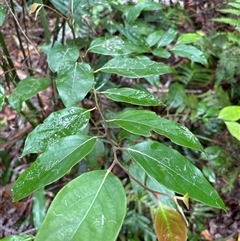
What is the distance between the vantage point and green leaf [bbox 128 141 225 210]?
638mm

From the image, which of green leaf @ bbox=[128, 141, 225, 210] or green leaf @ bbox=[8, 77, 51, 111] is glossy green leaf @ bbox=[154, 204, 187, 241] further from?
green leaf @ bbox=[8, 77, 51, 111]

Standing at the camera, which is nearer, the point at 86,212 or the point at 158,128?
the point at 86,212

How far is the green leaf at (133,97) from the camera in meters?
0.83

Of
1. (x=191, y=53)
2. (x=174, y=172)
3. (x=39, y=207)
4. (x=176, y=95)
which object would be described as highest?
(x=174, y=172)

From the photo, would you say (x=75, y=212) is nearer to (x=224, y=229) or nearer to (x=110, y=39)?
(x=110, y=39)

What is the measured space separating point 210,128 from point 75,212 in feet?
4.11

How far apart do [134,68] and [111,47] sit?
0.37ft

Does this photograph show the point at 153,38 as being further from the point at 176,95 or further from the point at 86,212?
the point at 86,212

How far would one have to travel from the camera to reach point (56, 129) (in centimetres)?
80

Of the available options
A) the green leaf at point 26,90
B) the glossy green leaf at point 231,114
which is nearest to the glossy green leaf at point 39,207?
the green leaf at point 26,90

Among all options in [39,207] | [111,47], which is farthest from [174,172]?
[39,207]

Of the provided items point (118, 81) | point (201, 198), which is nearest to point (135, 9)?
point (118, 81)

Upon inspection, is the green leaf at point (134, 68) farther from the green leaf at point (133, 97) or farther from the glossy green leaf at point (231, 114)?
the glossy green leaf at point (231, 114)

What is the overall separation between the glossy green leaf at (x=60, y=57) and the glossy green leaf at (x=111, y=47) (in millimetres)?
53
